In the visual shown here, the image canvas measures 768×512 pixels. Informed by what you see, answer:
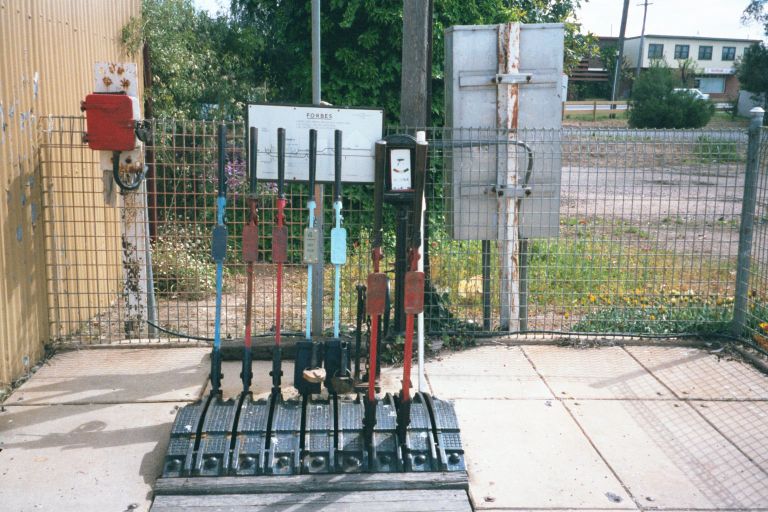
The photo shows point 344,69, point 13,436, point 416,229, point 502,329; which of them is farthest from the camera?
point 344,69

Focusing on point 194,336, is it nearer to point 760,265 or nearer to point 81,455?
point 81,455

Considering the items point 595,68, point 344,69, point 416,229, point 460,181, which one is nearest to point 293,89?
point 344,69

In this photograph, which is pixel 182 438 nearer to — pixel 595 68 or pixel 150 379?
pixel 150 379

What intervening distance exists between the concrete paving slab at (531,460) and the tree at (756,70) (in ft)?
118

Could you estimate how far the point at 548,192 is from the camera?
19.8ft

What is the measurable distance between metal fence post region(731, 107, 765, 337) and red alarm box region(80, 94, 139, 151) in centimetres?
Result: 473

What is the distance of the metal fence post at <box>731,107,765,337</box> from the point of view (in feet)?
19.6

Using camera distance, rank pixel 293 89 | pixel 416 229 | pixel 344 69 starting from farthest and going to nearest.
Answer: pixel 293 89, pixel 344 69, pixel 416 229

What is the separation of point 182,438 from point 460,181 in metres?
3.05

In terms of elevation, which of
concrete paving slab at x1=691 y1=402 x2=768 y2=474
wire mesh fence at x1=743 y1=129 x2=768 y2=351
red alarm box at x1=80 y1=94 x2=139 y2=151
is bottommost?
concrete paving slab at x1=691 y1=402 x2=768 y2=474

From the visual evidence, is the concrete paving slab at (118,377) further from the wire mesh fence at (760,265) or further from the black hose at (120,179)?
the wire mesh fence at (760,265)

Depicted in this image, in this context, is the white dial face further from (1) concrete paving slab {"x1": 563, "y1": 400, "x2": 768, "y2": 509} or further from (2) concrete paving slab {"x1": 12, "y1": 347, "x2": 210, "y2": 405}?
(2) concrete paving slab {"x1": 12, "y1": 347, "x2": 210, "y2": 405}

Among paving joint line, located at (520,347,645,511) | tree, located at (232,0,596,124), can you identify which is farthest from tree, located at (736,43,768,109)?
paving joint line, located at (520,347,645,511)

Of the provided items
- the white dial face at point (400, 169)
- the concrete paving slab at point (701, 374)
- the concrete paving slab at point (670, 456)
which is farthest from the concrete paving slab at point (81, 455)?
the concrete paving slab at point (701, 374)
